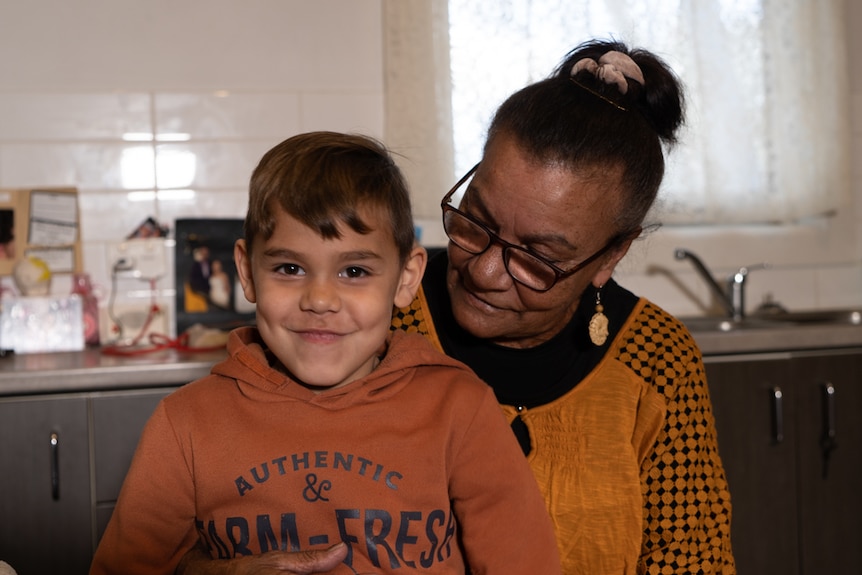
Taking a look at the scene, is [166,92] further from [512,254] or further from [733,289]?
[733,289]

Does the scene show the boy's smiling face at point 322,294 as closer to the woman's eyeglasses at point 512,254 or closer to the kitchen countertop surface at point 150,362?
the woman's eyeglasses at point 512,254

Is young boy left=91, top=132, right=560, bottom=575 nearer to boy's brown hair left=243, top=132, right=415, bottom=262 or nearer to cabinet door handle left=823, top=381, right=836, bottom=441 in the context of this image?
boy's brown hair left=243, top=132, right=415, bottom=262

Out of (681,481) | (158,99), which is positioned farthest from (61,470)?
(681,481)

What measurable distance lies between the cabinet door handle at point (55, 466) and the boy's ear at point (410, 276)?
3.91 feet

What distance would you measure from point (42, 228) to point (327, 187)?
182 cm

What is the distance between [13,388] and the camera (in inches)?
84.5

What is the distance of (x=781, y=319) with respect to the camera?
3.14 m

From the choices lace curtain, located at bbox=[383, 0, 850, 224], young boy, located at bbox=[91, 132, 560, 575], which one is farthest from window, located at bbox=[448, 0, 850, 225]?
young boy, located at bbox=[91, 132, 560, 575]

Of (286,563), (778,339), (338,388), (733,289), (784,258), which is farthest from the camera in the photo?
(784,258)

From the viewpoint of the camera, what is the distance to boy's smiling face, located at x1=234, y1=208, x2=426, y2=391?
46.4 inches

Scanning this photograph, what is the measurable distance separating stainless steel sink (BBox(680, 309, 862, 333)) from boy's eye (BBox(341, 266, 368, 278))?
197cm

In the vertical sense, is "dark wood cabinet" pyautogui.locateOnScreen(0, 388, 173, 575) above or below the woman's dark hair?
below

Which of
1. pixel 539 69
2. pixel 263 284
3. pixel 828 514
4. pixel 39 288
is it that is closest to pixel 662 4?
pixel 539 69

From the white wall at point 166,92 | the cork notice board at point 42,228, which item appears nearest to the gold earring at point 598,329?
the white wall at point 166,92
